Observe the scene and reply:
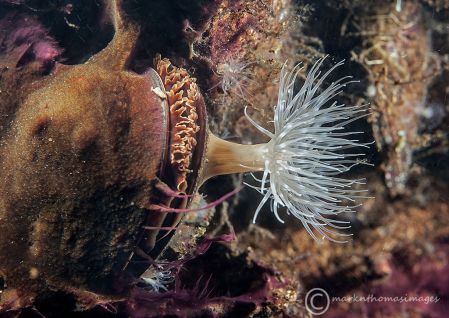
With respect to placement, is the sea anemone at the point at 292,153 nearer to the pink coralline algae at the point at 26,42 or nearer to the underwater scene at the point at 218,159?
the underwater scene at the point at 218,159

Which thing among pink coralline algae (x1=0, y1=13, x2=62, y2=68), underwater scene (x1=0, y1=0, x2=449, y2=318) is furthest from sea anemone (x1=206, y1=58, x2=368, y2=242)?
pink coralline algae (x1=0, y1=13, x2=62, y2=68)

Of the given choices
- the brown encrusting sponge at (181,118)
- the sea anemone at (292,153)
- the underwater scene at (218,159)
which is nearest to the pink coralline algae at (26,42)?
the underwater scene at (218,159)

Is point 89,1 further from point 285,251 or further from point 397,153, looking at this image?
point 397,153

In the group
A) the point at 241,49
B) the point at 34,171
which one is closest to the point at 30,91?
the point at 34,171

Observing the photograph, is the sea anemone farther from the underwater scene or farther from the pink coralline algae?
the pink coralline algae

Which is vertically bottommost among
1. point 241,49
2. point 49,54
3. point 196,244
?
point 196,244

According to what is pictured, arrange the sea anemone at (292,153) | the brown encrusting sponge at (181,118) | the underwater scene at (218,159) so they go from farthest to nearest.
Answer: the sea anemone at (292,153) < the brown encrusting sponge at (181,118) < the underwater scene at (218,159)
